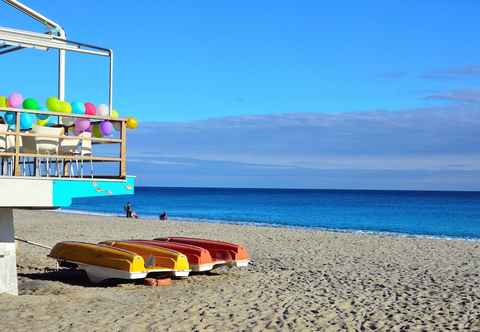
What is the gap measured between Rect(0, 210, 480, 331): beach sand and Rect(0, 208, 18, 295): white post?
1.02 feet

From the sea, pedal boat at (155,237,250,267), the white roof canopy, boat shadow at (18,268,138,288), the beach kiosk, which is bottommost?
the sea

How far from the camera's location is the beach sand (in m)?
8.84

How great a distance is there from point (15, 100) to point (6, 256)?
2.50 meters

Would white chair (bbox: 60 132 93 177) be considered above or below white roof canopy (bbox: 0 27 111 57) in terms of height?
below

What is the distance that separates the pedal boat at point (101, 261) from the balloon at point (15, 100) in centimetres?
329

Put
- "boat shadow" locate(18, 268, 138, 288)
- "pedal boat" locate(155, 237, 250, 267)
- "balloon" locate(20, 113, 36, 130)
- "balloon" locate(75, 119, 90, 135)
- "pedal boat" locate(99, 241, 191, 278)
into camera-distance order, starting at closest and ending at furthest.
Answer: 1. "balloon" locate(20, 113, 36, 130)
2. "balloon" locate(75, 119, 90, 135)
3. "pedal boat" locate(99, 241, 191, 278)
4. "boat shadow" locate(18, 268, 138, 288)
5. "pedal boat" locate(155, 237, 250, 267)

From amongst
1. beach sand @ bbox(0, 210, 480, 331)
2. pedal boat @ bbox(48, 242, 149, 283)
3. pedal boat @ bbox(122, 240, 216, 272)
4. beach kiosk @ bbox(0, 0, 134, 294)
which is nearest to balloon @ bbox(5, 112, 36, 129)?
beach kiosk @ bbox(0, 0, 134, 294)

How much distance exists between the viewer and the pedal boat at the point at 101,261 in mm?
11250

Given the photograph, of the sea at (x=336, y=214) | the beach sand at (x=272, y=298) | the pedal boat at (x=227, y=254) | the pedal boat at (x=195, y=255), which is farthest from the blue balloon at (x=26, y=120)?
the sea at (x=336, y=214)

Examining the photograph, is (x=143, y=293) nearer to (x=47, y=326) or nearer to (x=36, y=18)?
(x=47, y=326)

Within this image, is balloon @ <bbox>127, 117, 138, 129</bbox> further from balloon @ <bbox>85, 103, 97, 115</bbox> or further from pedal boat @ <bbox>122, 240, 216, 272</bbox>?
pedal boat @ <bbox>122, 240, 216, 272</bbox>

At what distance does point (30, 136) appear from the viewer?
357 inches

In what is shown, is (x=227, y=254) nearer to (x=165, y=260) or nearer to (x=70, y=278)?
(x=165, y=260)

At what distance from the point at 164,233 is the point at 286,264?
38.0ft
